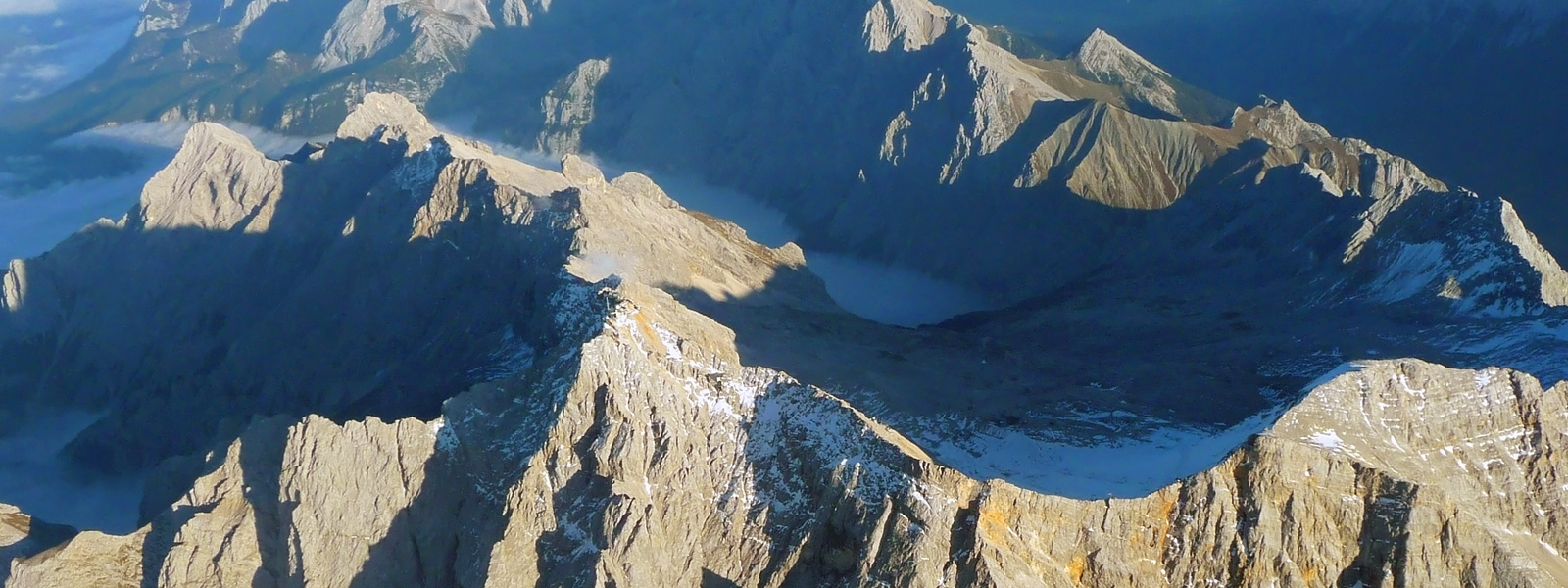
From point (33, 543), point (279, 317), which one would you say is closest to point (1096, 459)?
point (33, 543)

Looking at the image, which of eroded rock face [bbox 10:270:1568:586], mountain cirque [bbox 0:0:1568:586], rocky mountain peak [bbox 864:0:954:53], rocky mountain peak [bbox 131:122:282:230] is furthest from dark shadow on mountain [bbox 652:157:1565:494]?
rocky mountain peak [bbox 864:0:954:53]

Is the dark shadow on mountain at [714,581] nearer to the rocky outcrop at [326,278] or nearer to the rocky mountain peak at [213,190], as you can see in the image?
the rocky outcrop at [326,278]

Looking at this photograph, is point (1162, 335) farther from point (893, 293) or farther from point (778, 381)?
point (893, 293)

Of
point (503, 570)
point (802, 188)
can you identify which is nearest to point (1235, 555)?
point (503, 570)

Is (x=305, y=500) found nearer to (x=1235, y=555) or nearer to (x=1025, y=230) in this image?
(x=1235, y=555)

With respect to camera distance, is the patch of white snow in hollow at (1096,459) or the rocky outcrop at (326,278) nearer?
the patch of white snow in hollow at (1096,459)

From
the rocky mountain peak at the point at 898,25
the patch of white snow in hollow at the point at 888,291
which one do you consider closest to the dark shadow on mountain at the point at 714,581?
the patch of white snow in hollow at the point at 888,291

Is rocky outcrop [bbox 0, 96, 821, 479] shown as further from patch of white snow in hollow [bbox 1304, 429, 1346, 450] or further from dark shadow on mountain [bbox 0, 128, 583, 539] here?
patch of white snow in hollow [bbox 1304, 429, 1346, 450]
